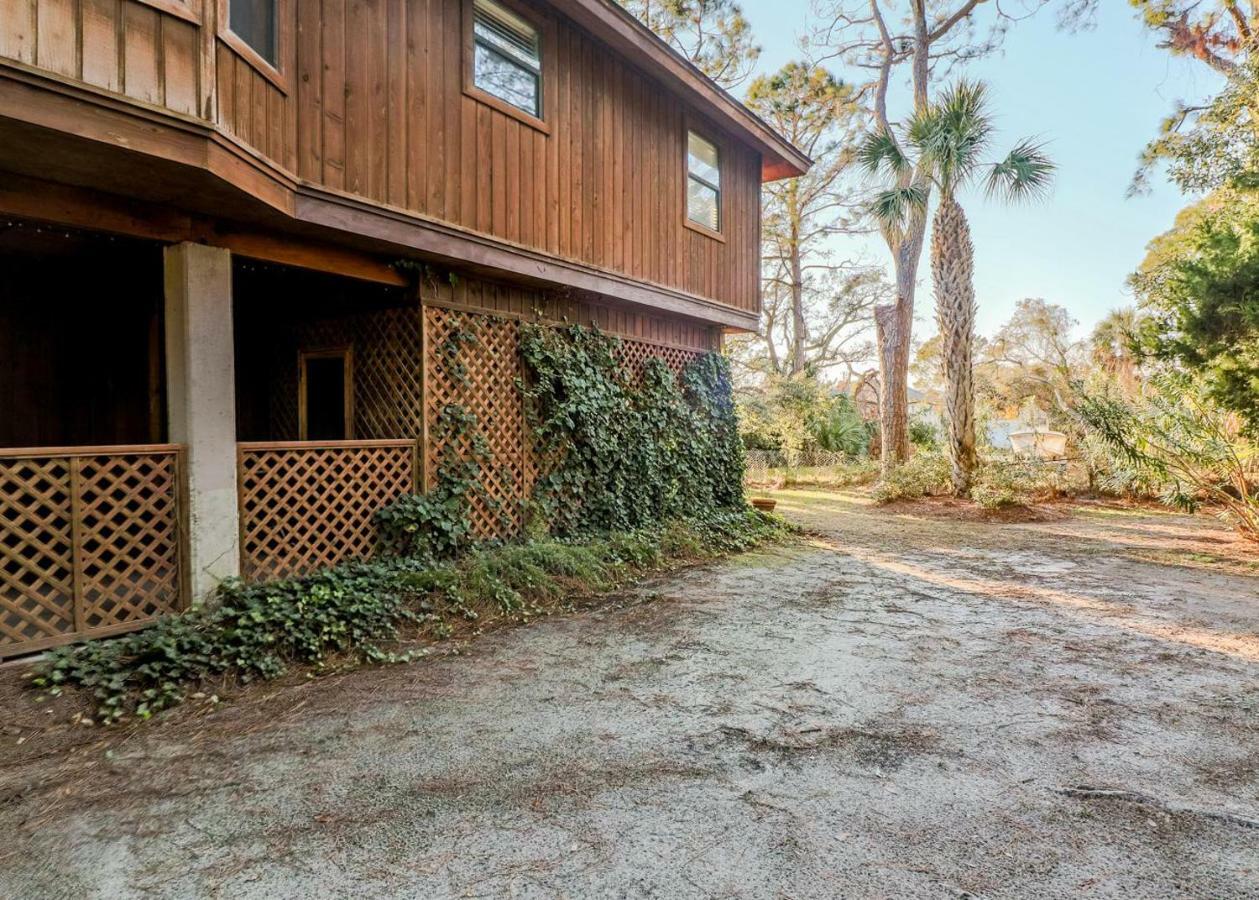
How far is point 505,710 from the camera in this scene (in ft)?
10.3

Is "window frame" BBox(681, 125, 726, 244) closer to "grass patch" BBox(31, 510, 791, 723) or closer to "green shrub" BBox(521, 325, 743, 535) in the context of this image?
"green shrub" BBox(521, 325, 743, 535)

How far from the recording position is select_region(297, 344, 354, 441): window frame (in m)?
6.22

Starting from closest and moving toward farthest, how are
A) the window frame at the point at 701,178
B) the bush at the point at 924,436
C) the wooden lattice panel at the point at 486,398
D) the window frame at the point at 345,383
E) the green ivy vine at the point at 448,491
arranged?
the green ivy vine at the point at 448,491 → the wooden lattice panel at the point at 486,398 → the window frame at the point at 345,383 → the window frame at the point at 701,178 → the bush at the point at 924,436

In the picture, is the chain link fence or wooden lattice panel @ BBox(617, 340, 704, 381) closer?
wooden lattice panel @ BBox(617, 340, 704, 381)

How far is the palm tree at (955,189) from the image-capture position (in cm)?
1005

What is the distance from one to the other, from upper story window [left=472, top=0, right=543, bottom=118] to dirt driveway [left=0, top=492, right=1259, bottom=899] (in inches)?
192

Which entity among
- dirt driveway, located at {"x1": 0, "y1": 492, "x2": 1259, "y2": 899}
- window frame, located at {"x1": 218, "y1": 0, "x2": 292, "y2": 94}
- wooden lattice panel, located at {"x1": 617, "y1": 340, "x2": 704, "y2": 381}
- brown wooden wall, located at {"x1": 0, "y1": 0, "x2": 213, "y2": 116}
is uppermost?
window frame, located at {"x1": 218, "y1": 0, "x2": 292, "y2": 94}

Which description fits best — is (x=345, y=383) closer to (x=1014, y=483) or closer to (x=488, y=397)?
(x=488, y=397)

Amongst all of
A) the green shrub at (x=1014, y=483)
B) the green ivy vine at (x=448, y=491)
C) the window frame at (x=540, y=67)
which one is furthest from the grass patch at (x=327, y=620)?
the green shrub at (x=1014, y=483)

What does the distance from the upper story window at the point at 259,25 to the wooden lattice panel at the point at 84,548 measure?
2.72 m

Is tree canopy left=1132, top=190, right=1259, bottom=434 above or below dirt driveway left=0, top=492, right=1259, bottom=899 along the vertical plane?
above

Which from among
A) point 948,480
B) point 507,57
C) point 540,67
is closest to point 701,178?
point 540,67

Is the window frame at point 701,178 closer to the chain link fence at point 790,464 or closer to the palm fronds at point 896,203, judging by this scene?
the palm fronds at point 896,203

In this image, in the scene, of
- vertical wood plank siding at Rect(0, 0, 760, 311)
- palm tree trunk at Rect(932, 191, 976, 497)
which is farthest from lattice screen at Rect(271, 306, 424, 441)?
palm tree trunk at Rect(932, 191, 976, 497)
